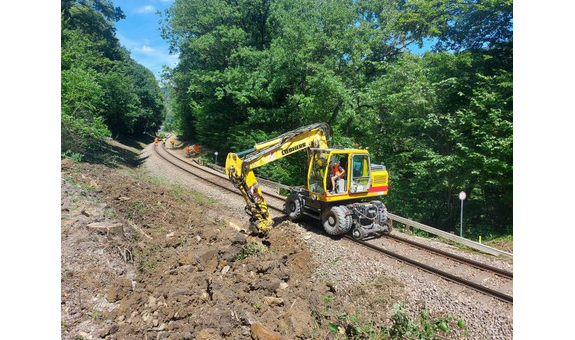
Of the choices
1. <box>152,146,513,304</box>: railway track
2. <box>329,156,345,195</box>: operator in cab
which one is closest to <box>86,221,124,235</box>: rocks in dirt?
<box>329,156,345,195</box>: operator in cab

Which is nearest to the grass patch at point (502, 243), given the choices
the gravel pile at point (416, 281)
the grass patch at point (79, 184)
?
the gravel pile at point (416, 281)

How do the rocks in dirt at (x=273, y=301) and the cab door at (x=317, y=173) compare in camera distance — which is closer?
the rocks in dirt at (x=273, y=301)

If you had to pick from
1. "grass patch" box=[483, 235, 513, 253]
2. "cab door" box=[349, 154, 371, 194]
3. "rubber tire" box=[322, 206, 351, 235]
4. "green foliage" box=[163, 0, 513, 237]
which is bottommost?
"grass patch" box=[483, 235, 513, 253]

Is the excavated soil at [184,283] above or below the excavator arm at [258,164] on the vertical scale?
below

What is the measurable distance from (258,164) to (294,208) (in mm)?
2427

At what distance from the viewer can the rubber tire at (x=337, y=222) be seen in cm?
912

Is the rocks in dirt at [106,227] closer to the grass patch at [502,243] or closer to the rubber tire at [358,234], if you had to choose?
the rubber tire at [358,234]

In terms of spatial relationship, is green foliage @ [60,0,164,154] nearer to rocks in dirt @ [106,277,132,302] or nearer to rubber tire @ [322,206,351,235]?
rocks in dirt @ [106,277,132,302]

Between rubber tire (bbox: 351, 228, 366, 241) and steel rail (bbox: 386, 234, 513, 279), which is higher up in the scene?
rubber tire (bbox: 351, 228, 366, 241)

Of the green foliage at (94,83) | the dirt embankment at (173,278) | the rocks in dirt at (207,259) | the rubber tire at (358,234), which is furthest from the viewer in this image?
the green foliage at (94,83)

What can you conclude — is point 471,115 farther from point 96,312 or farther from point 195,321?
point 96,312

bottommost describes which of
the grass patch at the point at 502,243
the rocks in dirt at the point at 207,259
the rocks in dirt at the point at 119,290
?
the grass patch at the point at 502,243

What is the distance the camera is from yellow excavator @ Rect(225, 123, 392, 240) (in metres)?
9.27

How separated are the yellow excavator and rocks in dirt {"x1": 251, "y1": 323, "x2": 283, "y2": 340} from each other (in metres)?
4.68
